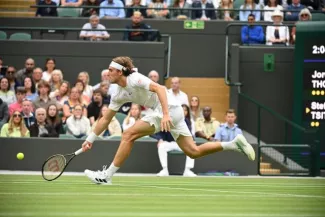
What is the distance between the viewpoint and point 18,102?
20.1 meters

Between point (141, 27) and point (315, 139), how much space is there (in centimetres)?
545

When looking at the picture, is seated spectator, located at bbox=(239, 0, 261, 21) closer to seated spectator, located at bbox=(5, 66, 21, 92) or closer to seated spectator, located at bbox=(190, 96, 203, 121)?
seated spectator, located at bbox=(190, 96, 203, 121)

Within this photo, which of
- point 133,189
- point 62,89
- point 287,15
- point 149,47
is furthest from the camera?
point 287,15

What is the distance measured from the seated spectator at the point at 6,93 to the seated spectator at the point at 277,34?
6.23 metres

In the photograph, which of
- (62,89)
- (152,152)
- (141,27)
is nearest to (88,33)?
(141,27)

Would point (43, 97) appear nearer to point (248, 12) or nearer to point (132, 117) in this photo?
point (132, 117)

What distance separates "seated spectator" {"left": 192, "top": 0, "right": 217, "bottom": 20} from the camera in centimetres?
2384

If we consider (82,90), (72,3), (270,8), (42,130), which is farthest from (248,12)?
(42,130)

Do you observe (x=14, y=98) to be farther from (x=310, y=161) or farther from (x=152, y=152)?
(x=310, y=161)

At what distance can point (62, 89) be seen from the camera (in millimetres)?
20453

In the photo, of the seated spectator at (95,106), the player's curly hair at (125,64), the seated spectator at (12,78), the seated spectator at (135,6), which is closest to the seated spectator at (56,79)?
the seated spectator at (12,78)

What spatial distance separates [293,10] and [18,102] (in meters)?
7.28

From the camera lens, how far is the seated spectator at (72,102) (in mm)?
20188

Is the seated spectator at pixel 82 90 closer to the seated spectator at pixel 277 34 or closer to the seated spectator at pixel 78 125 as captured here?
the seated spectator at pixel 78 125
